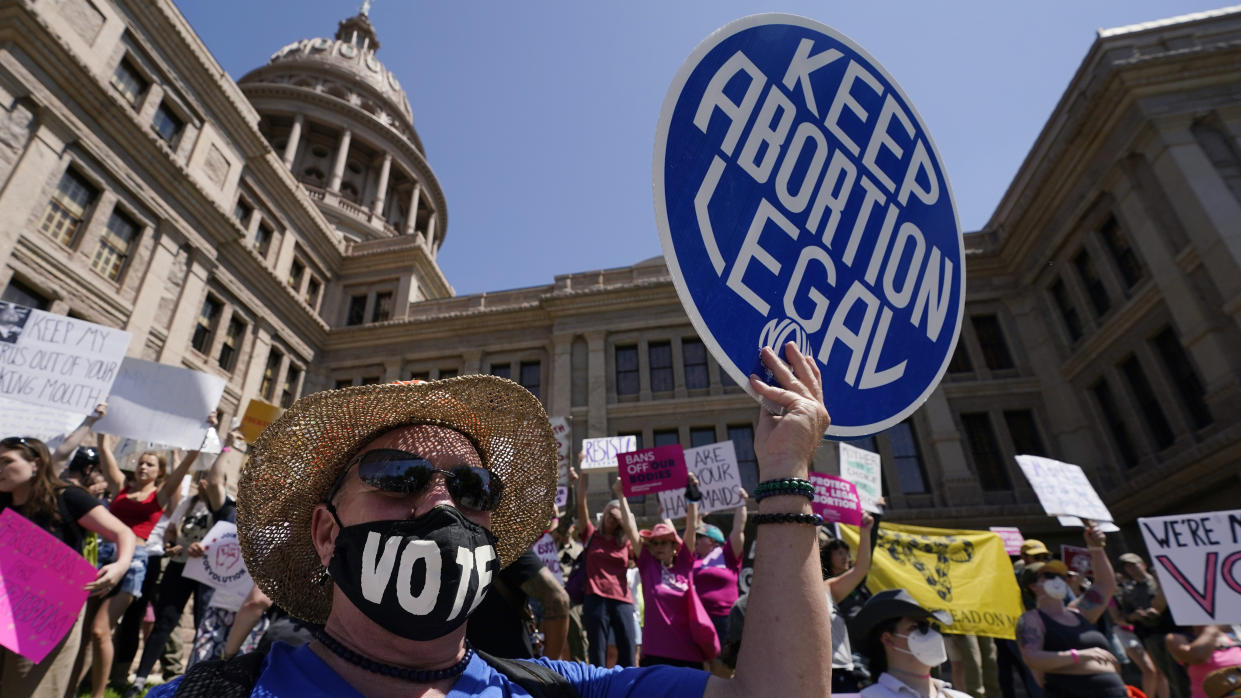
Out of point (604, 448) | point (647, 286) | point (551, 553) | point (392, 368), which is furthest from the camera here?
point (392, 368)

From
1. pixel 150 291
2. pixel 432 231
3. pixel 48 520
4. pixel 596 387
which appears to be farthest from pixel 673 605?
pixel 432 231

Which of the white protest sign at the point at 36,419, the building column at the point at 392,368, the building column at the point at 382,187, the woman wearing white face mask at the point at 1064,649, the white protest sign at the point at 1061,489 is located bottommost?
the woman wearing white face mask at the point at 1064,649

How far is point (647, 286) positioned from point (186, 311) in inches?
614

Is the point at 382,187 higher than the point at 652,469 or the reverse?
higher

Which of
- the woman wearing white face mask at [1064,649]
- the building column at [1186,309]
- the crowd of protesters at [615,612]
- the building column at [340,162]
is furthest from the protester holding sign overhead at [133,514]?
the building column at [340,162]

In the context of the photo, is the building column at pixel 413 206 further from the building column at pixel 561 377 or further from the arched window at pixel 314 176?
the building column at pixel 561 377

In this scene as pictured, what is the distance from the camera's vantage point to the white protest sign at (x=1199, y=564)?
15.9 feet

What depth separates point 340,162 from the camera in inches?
1495

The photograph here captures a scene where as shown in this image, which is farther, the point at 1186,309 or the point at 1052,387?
the point at 1052,387

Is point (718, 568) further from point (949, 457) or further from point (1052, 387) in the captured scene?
point (1052, 387)

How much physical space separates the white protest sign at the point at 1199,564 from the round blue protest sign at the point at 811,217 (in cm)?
486

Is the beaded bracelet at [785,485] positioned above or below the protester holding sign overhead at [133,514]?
below

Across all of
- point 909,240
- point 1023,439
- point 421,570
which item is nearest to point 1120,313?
point 1023,439

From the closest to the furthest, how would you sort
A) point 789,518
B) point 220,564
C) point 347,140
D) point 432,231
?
point 789,518
point 220,564
point 347,140
point 432,231
